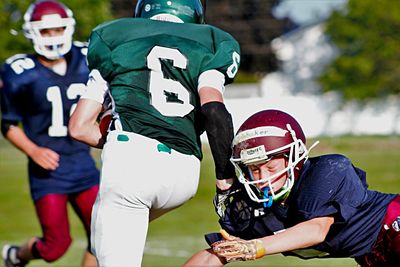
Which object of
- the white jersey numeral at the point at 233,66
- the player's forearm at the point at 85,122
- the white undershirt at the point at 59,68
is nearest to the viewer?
the white jersey numeral at the point at 233,66

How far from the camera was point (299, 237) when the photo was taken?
3420 millimetres

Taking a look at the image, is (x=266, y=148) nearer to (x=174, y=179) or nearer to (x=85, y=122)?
(x=174, y=179)

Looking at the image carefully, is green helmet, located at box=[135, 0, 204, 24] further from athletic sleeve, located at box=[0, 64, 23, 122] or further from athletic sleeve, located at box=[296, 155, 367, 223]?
athletic sleeve, located at box=[0, 64, 23, 122]

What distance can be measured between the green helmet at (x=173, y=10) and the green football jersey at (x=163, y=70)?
0.14 metres

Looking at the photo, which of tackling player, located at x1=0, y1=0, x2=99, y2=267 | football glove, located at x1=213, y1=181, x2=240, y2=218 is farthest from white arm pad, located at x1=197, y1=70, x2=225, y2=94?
tackling player, located at x1=0, y1=0, x2=99, y2=267

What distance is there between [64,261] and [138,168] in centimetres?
399

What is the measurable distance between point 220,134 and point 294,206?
44 cm

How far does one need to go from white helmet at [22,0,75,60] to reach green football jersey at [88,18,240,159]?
2.30m

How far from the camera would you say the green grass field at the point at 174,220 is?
23.7 feet

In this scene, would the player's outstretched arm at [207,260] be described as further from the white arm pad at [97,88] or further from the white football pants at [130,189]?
the white arm pad at [97,88]

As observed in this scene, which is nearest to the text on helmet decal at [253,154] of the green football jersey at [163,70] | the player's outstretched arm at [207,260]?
the green football jersey at [163,70]

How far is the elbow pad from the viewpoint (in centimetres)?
363

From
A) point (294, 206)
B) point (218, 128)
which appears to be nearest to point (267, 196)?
point (294, 206)

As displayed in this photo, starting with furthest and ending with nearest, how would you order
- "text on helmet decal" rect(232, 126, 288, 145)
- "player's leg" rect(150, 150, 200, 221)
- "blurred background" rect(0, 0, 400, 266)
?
"blurred background" rect(0, 0, 400, 266) < "player's leg" rect(150, 150, 200, 221) < "text on helmet decal" rect(232, 126, 288, 145)
